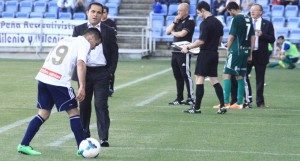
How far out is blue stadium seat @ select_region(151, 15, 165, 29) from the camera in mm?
33688

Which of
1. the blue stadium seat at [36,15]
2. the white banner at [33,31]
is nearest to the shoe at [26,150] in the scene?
the white banner at [33,31]

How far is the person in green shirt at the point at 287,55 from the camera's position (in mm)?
28969

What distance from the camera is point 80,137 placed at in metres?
10.1

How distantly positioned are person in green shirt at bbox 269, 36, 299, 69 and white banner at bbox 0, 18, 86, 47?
7295mm

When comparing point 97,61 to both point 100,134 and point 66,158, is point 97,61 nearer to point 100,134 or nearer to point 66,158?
point 100,134

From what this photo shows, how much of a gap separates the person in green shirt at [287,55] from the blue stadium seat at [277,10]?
4403 millimetres

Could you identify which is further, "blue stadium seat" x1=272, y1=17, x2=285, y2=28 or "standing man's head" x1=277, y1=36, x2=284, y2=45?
"blue stadium seat" x1=272, y1=17, x2=285, y2=28

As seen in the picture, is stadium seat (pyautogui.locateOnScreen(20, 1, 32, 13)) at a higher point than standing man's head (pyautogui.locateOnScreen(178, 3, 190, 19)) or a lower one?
lower

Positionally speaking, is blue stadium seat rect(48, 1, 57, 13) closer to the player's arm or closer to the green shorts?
the green shorts

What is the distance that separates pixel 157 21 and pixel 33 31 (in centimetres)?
505

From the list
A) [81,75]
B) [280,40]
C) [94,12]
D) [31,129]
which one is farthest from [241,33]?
[280,40]

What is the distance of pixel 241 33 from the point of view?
1550 cm

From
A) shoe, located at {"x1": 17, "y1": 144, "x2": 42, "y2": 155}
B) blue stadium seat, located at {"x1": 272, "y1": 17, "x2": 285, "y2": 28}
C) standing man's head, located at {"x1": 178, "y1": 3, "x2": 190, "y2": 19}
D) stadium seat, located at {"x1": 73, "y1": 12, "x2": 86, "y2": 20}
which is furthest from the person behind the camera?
stadium seat, located at {"x1": 73, "y1": 12, "x2": 86, "y2": 20}

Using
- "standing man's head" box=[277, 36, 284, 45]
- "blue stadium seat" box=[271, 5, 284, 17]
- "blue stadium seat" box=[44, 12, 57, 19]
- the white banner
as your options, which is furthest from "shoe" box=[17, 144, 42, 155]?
"blue stadium seat" box=[44, 12, 57, 19]
